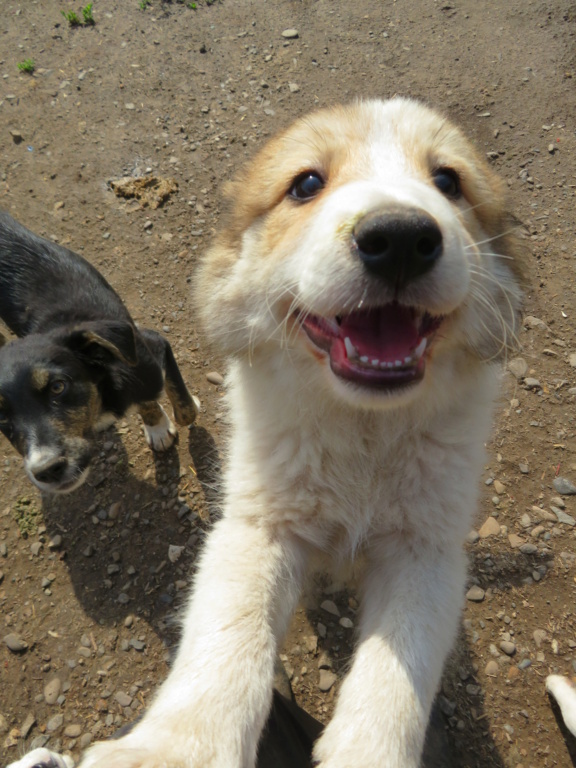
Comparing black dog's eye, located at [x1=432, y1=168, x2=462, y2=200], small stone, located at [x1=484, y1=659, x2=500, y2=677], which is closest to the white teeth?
black dog's eye, located at [x1=432, y1=168, x2=462, y2=200]

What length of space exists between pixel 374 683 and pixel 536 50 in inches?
240

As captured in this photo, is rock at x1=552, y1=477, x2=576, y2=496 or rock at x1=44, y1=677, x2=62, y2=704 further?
rock at x1=552, y1=477, x2=576, y2=496

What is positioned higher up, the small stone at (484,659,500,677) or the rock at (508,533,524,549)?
the rock at (508,533,524,549)

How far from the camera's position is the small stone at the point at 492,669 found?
8.31ft

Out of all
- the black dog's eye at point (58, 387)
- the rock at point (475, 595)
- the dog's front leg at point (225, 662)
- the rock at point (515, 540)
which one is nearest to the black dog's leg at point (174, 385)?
the black dog's eye at point (58, 387)

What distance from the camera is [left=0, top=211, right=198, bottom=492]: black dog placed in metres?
2.47

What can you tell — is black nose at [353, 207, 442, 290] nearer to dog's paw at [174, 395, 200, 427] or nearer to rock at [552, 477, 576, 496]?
dog's paw at [174, 395, 200, 427]

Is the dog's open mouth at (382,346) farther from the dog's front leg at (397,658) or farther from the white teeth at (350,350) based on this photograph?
the dog's front leg at (397,658)

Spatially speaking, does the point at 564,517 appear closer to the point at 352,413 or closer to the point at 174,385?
the point at 352,413

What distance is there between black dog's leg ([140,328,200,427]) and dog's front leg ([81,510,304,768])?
1.42m

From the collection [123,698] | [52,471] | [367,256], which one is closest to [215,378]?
[52,471]

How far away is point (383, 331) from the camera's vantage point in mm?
1622

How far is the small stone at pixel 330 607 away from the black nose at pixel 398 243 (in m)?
1.98

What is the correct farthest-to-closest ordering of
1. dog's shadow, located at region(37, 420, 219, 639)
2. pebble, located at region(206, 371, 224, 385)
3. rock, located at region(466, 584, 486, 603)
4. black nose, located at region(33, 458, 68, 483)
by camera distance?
pebble, located at region(206, 371, 224, 385), dog's shadow, located at region(37, 420, 219, 639), rock, located at region(466, 584, 486, 603), black nose, located at region(33, 458, 68, 483)
